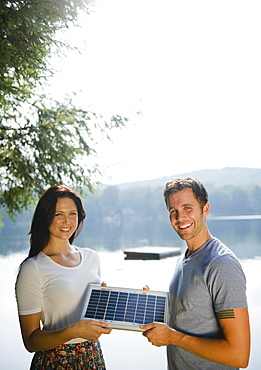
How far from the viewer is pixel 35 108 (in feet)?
27.3

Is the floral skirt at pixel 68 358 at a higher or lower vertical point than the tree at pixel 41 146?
lower

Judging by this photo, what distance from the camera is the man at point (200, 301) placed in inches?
58.8

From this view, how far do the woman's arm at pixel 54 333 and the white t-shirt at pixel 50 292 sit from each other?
5cm

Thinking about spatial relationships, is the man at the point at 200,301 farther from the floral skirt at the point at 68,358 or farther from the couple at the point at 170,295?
the floral skirt at the point at 68,358

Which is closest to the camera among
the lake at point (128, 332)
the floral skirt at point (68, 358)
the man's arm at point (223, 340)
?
the man's arm at point (223, 340)

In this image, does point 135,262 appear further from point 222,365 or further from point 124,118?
point 222,365

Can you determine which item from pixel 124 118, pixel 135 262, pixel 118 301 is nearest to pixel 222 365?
pixel 118 301

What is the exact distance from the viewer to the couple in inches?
59.6

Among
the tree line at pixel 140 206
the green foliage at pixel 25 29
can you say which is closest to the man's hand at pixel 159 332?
the green foliage at pixel 25 29

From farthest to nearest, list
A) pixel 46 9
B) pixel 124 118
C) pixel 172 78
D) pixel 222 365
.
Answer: pixel 172 78 < pixel 124 118 < pixel 46 9 < pixel 222 365

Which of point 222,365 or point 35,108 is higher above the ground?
point 35,108

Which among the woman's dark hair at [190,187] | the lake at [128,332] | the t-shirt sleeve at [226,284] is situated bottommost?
the lake at [128,332]

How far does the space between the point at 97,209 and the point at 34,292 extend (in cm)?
3670

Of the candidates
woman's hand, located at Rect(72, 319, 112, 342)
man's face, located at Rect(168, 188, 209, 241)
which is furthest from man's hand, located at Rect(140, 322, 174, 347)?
man's face, located at Rect(168, 188, 209, 241)
